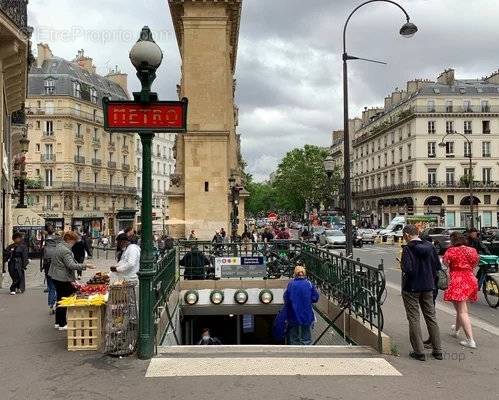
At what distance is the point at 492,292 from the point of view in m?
11.4

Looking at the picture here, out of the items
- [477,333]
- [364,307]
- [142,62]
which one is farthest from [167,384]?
[477,333]

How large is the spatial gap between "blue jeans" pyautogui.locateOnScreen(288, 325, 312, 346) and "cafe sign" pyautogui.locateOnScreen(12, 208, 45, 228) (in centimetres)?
2307

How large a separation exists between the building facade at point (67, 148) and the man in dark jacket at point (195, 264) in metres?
43.2

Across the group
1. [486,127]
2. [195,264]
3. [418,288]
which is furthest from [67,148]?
[418,288]

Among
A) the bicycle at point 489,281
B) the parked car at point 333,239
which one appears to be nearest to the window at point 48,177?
the parked car at point 333,239

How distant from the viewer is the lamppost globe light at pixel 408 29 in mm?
13406

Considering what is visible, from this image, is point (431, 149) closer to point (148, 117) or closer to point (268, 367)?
point (148, 117)

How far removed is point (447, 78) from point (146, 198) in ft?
223

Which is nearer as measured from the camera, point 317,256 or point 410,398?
point 410,398

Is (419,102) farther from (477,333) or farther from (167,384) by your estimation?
(167,384)

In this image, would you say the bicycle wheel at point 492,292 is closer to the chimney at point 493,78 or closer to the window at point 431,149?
the window at point 431,149

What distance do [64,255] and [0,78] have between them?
9123mm

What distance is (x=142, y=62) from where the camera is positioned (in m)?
6.60

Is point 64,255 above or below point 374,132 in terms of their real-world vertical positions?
below
